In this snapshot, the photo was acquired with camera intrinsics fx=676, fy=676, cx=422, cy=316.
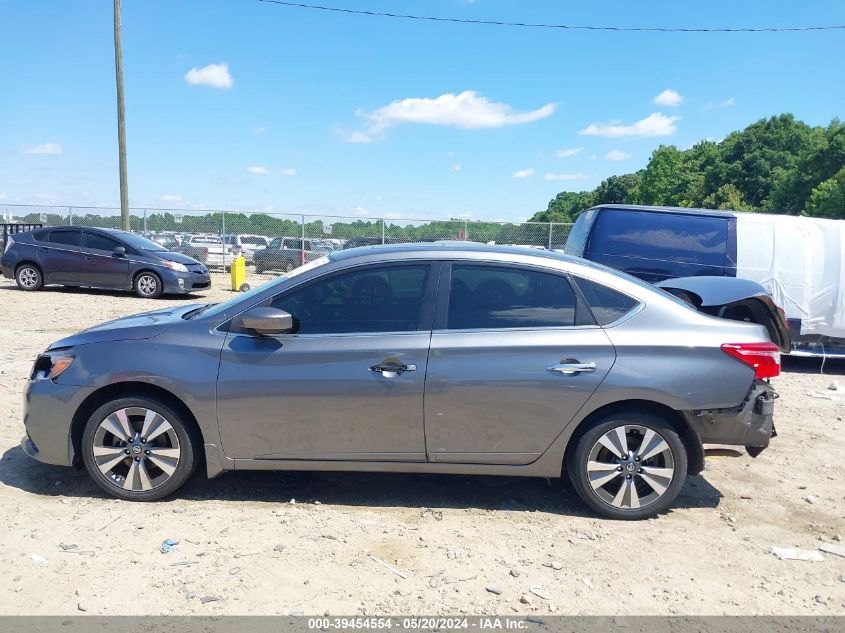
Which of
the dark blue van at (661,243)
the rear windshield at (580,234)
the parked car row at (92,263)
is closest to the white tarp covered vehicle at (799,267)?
the dark blue van at (661,243)

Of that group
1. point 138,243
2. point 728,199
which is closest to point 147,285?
point 138,243

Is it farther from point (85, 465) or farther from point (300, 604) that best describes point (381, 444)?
point (85, 465)

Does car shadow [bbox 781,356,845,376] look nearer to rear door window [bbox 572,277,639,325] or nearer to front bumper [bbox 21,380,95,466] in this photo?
rear door window [bbox 572,277,639,325]

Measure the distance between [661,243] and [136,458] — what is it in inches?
272

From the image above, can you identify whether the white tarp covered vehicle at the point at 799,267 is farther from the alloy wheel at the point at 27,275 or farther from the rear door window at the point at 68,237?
the alloy wheel at the point at 27,275

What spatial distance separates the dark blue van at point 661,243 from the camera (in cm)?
872

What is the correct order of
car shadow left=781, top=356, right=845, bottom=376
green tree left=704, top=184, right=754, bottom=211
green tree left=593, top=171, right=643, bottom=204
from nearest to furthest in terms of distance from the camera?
car shadow left=781, top=356, right=845, bottom=376 < green tree left=704, top=184, right=754, bottom=211 < green tree left=593, top=171, right=643, bottom=204

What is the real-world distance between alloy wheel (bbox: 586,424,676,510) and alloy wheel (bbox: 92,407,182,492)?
8.55 feet

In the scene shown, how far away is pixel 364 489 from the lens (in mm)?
4648

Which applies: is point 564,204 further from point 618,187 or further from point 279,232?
point 279,232

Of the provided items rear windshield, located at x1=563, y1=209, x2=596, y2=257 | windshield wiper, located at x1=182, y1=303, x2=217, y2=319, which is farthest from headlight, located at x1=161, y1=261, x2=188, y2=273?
windshield wiper, located at x1=182, y1=303, x2=217, y2=319

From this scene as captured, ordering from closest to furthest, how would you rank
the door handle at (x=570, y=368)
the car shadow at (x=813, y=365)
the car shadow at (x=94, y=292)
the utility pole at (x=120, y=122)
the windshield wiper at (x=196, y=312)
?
the door handle at (x=570, y=368)
the windshield wiper at (x=196, y=312)
the car shadow at (x=813, y=365)
the car shadow at (x=94, y=292)
the utility pole at (x=120, y=122)

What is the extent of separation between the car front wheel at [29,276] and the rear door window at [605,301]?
15.5 metres

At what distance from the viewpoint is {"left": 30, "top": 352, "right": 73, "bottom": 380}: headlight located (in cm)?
427
